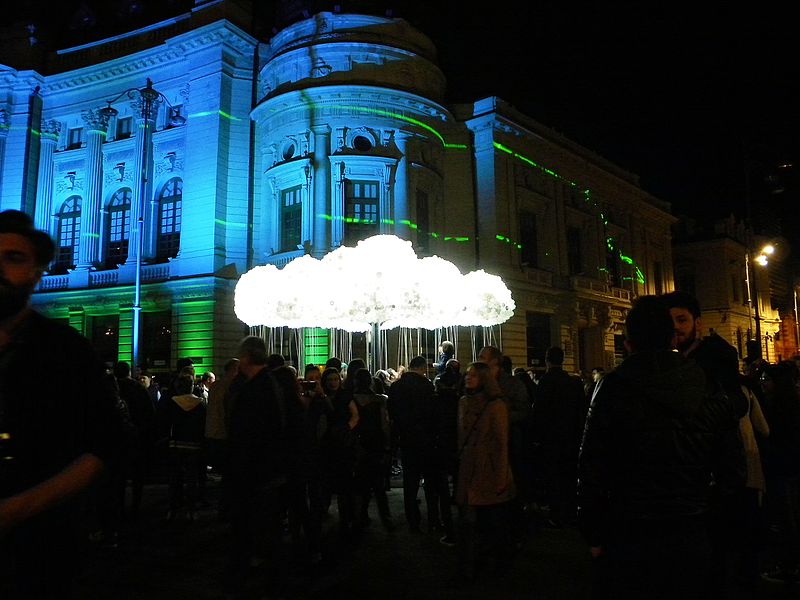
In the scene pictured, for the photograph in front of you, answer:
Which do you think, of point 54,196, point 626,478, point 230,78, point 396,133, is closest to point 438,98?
point 396,133

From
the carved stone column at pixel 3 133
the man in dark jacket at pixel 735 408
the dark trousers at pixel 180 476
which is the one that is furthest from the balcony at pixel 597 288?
the man in dark jacket at pixel 735 408

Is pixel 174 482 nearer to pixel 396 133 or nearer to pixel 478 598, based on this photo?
pixel 478 598

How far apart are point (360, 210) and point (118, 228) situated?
1104cm

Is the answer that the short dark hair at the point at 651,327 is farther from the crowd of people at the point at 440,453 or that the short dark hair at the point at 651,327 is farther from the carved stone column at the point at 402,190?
the carved stone column at the point at 402,190

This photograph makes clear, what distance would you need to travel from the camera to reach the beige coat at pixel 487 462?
229 inches

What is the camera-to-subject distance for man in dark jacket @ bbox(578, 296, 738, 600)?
254 cm

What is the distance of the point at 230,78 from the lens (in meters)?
25.5

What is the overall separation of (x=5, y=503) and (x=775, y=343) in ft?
211

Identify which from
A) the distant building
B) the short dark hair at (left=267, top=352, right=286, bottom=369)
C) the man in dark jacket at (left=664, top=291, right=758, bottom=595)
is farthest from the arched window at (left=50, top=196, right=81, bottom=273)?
the distant building

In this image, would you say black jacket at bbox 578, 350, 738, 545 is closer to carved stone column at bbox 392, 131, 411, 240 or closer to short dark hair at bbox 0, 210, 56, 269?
short dark hair at bbox 0, 210, 56, 269

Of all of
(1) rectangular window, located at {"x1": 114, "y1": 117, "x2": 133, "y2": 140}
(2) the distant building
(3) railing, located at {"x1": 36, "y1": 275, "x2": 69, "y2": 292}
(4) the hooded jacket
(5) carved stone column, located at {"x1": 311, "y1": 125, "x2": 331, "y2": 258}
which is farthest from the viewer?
(2) the distant building

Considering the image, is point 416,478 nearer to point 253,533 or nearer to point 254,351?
point 253,533

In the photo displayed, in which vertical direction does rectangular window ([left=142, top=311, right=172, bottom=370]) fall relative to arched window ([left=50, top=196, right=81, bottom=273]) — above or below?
below

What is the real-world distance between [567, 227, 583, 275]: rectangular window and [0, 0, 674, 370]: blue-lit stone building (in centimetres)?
234
